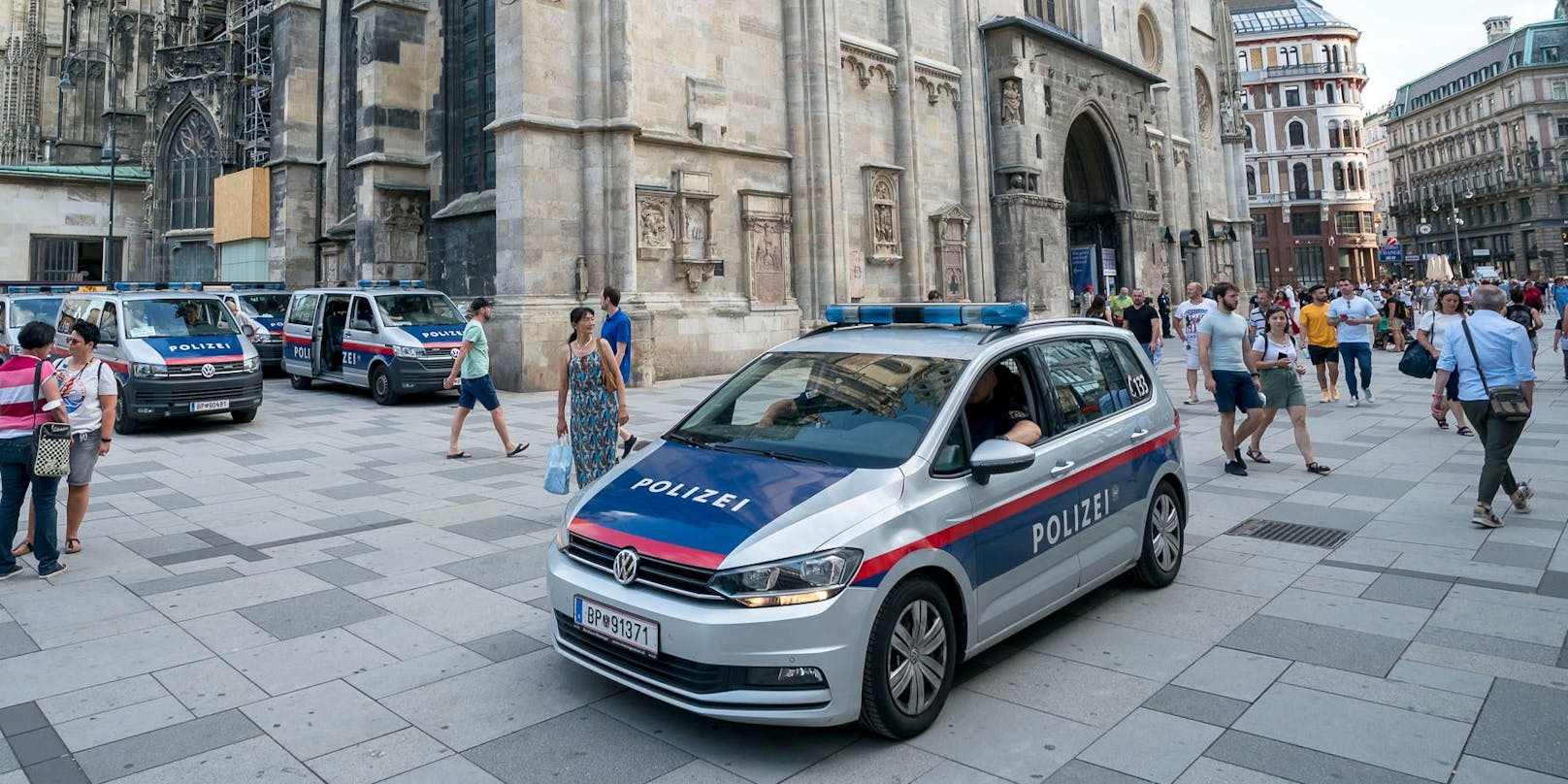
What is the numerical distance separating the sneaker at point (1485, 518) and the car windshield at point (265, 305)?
72.4 ft

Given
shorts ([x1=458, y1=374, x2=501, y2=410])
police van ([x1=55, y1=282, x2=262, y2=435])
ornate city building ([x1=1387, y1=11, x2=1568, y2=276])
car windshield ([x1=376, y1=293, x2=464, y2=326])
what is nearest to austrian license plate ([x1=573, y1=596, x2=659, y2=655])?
shorts ([x1=458, y1=374, x2=501, y2=410])

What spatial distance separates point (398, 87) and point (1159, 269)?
25754 millimetres

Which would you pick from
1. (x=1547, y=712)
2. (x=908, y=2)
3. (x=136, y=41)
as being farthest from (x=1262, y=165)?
(x=1547, y=712)

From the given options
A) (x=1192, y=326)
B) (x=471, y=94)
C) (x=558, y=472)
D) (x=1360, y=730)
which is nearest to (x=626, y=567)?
(x=558, y=472)

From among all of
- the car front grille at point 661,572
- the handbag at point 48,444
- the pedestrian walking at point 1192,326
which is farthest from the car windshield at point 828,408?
the pedestrian walking at point 1192,326

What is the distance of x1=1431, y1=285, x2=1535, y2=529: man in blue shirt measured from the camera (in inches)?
260

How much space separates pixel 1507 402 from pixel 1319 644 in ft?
11.5

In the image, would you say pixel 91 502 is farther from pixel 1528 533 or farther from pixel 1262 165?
pixel 1262 165

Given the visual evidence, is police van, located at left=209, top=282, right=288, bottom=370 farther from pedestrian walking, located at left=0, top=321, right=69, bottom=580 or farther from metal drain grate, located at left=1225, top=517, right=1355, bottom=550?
metal drain grate, located at left=1225, top=517, right=1355, bottom=550

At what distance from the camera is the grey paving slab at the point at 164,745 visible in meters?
3.44

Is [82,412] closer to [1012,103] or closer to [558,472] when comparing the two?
[558,472]

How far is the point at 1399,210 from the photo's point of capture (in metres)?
88.5

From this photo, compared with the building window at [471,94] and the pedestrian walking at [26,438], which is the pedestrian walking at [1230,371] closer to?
the pedestrian walking at [26,438]

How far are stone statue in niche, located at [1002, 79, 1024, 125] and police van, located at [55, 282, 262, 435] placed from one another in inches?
803
